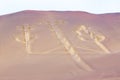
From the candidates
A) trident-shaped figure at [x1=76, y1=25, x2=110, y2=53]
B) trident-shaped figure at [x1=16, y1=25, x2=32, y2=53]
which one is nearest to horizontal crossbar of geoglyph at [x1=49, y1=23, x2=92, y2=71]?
trident-shaped figure at [x1=76, y1=25, x2=110, y2=53]

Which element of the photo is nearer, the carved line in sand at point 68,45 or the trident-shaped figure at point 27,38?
the carved line in sand at point 68,45

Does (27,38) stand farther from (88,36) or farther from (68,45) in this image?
(88,36)

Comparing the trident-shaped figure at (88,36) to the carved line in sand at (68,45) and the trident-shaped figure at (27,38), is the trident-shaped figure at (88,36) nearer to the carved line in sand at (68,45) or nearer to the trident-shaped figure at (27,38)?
the carved line in sand at (68,45)

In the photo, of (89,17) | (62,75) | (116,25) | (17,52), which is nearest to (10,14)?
(89,17)

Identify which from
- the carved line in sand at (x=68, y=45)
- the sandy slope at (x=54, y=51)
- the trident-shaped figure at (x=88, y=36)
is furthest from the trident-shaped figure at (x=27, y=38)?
the trident-shaped figure at (x=88, y=36)

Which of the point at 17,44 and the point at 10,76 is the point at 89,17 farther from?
the point at 10,76

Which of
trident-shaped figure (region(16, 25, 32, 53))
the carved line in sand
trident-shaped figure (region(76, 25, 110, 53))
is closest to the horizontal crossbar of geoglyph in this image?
the carved line in sand

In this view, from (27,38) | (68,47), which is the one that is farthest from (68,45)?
(27,38)

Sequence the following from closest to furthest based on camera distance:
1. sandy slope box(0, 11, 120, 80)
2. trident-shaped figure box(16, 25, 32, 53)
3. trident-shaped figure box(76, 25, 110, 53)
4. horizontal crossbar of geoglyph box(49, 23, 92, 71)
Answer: sandy slope box(0, 11, 120, 80) → horizontal crossbar of geoglyph box(49, 23, 92, 71) → trident-shaped figure box(16, 25, 32, 53) → trident-shaped figure box(76, 25, 110, 53)

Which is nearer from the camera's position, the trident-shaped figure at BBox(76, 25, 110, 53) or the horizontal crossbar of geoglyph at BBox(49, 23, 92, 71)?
the horizontal crossbar of geoglyph at BBox(49, 23, 92, 71)

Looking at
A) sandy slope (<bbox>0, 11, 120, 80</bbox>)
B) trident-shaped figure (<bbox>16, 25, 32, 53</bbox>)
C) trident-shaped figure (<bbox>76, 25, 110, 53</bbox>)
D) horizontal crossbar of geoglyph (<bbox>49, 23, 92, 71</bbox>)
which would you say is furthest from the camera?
trident-shaped figure (<bbox>76, 25, 110, 53</bbox>)

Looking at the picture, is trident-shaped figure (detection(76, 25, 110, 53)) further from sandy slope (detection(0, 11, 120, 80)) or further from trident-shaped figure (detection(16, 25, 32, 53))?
trident-shaped figure (detection(16, 25, 32, 53))
